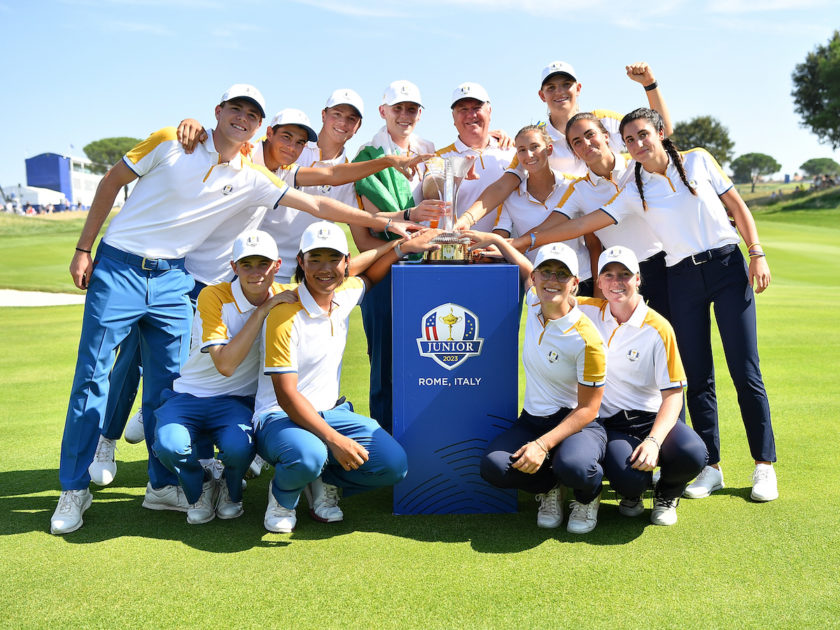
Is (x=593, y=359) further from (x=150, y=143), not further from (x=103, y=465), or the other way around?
(x=103, y=465)

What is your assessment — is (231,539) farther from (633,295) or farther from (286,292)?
(633,295)

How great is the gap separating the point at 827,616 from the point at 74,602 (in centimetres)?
277

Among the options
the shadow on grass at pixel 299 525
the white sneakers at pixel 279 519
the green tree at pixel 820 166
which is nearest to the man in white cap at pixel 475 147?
the shadow on grass at pixel 299 525

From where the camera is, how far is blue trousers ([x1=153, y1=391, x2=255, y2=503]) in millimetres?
3814

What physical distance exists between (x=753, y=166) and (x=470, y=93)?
10308 cm

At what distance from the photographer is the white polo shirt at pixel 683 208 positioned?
166 inches

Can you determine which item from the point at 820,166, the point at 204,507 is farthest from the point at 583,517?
the point at 820,166

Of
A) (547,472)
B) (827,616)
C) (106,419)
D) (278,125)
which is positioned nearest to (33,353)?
(106,419)

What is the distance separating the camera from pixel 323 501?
3.94 metres

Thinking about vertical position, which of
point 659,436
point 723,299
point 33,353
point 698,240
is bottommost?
point 33,353

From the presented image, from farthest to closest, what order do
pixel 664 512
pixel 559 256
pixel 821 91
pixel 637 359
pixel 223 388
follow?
pixel 821 91
pixel 223 388
pixel 637 359
pixel 664 512
pixel 559 256

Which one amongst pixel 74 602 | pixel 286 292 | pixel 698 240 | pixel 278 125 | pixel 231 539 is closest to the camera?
pixel 74 602

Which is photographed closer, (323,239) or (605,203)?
(323,239)

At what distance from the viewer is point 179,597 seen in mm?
2998
